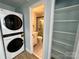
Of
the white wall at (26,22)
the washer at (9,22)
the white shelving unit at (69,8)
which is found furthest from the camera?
the white wall at (26,22)

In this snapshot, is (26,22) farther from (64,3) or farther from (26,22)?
(64,3)

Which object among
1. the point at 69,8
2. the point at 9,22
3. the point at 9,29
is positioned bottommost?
the point at 9,29

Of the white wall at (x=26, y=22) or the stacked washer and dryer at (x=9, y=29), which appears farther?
the white wall at (x=26, y=22)

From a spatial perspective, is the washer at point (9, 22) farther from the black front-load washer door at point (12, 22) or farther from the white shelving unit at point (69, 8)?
the white shelving unit at point (69, 8)

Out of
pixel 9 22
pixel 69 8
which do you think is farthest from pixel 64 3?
pixel 9 22

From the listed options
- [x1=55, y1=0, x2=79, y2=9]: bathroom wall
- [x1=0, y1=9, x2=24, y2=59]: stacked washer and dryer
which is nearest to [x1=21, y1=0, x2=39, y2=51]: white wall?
[x1=0, y1=9, x2=24, y2=59]: stacked washer and dryer

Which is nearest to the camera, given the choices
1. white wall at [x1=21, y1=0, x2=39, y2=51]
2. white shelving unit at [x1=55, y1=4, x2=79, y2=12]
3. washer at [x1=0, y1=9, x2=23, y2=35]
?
white shelving unit at [x1=55, y1=4, x2=79, y2=12]

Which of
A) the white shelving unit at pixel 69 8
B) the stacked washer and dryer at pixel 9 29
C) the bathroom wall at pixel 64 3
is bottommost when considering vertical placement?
the stacked washer and dryer at pixel 9 29

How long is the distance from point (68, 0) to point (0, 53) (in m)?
2.04

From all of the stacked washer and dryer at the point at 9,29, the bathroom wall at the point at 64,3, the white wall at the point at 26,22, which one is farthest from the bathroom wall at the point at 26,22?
the bathroom wall at the point at 64,3

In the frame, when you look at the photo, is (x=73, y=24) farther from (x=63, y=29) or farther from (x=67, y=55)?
(x=67, y=55)

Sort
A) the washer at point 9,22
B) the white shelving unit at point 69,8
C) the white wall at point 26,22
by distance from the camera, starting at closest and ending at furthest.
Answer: the white shelving unit at point 69,8 → the washer at point 9,22 → the white wall at point 26,22

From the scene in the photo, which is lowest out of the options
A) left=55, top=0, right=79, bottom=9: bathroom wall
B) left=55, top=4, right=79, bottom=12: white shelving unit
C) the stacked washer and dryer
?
the stacked washer and dryer

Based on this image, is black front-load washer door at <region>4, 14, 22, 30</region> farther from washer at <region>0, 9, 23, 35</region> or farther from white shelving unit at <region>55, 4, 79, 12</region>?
white shelving unit at <region>55, 4, 79, 12</region>
